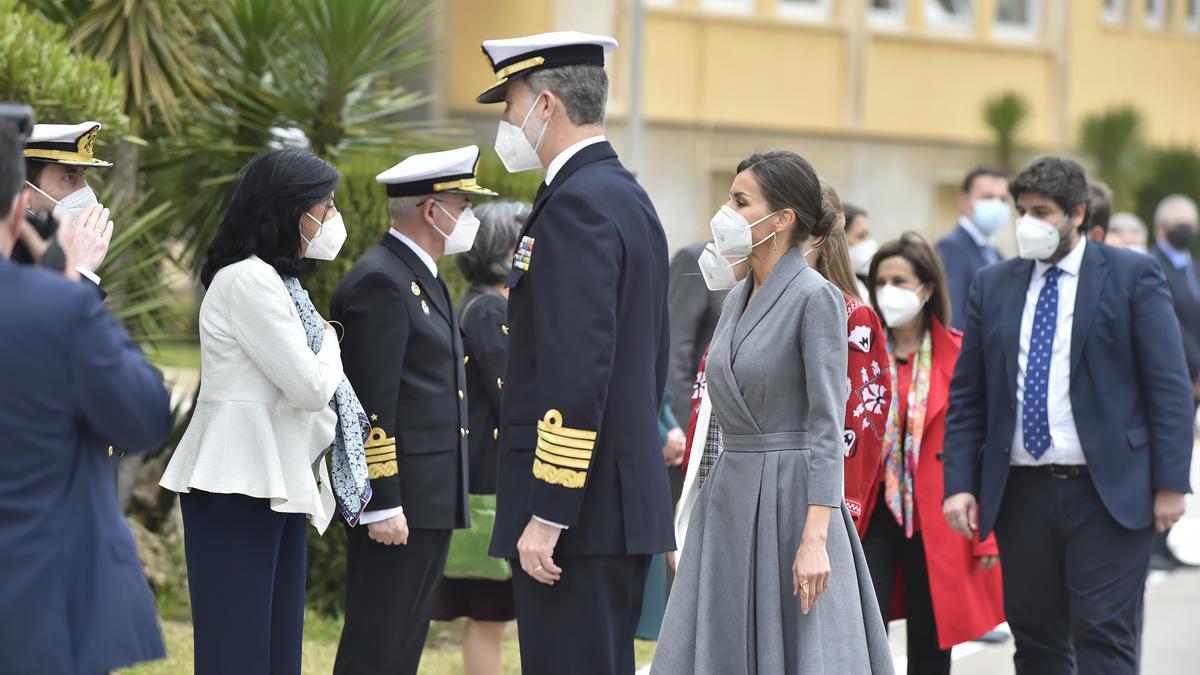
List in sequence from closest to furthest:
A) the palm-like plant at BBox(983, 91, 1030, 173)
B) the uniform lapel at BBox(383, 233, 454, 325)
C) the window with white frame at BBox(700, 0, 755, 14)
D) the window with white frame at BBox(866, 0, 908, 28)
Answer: the uniform lapel at BBox(383, 233, 454, 325)
the window with white frame at BBox(700, 0, 755, 14)
the palm-like plant at BBox(983, 91, 1030, 173)
the window with white frame at BBox(866, 0, 908, 28)

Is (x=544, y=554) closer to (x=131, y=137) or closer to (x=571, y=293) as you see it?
(x=571, y=293)

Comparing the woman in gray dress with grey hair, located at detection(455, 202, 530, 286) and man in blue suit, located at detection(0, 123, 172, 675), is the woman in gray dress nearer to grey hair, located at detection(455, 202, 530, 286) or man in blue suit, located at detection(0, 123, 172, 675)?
man in blue suit, located at detection(0, 123, 172, 675)

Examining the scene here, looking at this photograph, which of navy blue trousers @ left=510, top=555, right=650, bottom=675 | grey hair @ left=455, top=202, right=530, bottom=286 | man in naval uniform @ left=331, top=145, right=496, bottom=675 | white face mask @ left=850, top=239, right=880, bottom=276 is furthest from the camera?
white face mask @ left=850, top=239, right=880, bottom=276

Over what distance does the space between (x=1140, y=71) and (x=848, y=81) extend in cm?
671

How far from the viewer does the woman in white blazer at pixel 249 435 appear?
15.5ft

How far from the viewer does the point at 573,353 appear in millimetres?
4137

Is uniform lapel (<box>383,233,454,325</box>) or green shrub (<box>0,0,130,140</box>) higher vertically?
green shrub (<box>0,0,130,140</box>)

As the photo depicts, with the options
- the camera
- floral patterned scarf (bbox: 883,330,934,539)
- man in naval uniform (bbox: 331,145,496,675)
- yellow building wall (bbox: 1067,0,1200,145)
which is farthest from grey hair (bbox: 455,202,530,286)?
yellow building wall (bbox: 1067,0,1200,145)

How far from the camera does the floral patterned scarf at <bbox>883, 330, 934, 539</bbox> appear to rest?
20.1 ft

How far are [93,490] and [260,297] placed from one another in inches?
48.2

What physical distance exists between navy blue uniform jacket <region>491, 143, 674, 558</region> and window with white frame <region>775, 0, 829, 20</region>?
20626 mm

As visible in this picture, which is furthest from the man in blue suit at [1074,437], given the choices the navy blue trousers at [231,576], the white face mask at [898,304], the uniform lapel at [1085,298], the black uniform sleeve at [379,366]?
the navy blue trousers at [231,576]

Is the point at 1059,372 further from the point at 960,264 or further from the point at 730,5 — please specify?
the point at 730,5

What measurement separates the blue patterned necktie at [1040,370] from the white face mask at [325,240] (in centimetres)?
247
